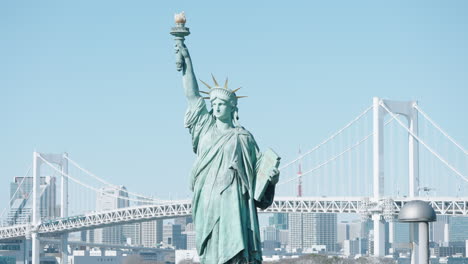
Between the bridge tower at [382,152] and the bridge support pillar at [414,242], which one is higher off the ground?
the bridge tower at [382,152]

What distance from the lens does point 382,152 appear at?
240 ft

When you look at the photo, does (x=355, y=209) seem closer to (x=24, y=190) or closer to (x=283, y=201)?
(x=283, y=201)

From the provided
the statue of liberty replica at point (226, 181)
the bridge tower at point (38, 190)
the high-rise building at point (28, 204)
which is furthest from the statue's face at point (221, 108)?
the high-rise building at point (28, 204)

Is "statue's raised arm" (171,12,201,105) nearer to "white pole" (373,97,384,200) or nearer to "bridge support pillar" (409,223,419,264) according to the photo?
"bridge support pillar" (409,223,419,264)

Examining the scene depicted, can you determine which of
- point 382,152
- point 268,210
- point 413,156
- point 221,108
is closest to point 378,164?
point 382,152

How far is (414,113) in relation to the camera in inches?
2916

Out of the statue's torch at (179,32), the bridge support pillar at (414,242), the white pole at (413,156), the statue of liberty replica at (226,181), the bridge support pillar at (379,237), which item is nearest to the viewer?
the statue of liberty replica at (226,181)

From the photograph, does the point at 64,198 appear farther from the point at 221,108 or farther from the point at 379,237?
the point at 221,108

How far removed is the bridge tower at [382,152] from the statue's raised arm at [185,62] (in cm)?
5547

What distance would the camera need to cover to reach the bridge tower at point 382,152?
236 feet

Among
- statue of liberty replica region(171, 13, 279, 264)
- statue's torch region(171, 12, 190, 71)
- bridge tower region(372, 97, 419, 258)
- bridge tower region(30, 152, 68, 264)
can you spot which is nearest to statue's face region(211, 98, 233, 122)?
statue of liberty replica region(171, 13, 279, 264)

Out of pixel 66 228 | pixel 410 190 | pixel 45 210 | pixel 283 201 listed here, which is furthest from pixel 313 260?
pixel 45 210

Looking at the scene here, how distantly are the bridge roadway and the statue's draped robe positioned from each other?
177ft

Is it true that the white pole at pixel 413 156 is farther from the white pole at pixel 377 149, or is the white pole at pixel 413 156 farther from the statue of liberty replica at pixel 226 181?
the statue of liberty replica at pixel 226 181
